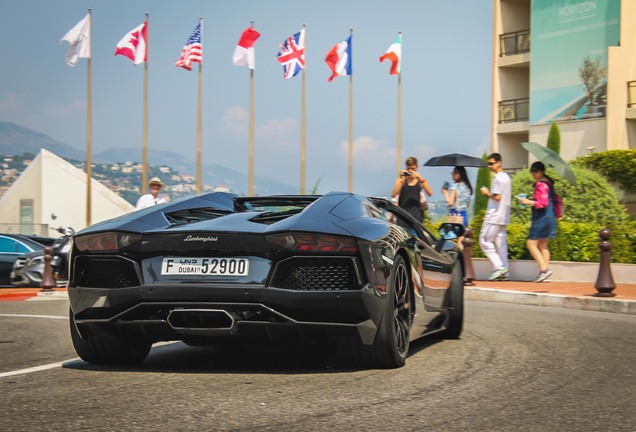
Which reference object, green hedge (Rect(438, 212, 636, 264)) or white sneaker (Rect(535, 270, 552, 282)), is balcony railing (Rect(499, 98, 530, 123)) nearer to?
green hedge (Rect(438, 212, 636, 264))

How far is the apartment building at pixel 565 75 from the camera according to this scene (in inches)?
1515

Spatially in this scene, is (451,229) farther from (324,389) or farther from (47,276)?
(47,276)

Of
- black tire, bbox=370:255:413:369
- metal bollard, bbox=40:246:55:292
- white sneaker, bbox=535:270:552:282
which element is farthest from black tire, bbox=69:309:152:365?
white sneaker, bbox=535:270:552:282

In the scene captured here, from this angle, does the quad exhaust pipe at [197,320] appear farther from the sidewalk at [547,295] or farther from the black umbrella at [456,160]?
the black umbrella at [456,160]

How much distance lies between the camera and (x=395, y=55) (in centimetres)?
4622

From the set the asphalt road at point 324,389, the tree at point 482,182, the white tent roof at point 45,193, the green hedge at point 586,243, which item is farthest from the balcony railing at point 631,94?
the asphalt road at point 324,389

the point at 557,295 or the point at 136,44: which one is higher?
the point at 136,44

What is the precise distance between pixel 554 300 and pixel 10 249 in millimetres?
11140

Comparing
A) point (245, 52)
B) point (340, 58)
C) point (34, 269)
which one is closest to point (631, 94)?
point (340, 58)

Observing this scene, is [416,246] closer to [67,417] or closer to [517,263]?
[67,417]

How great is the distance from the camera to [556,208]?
16.1 meters

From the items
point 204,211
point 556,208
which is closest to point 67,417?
point 204,211

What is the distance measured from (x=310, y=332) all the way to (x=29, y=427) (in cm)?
204

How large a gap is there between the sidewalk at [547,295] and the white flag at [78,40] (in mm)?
25405
